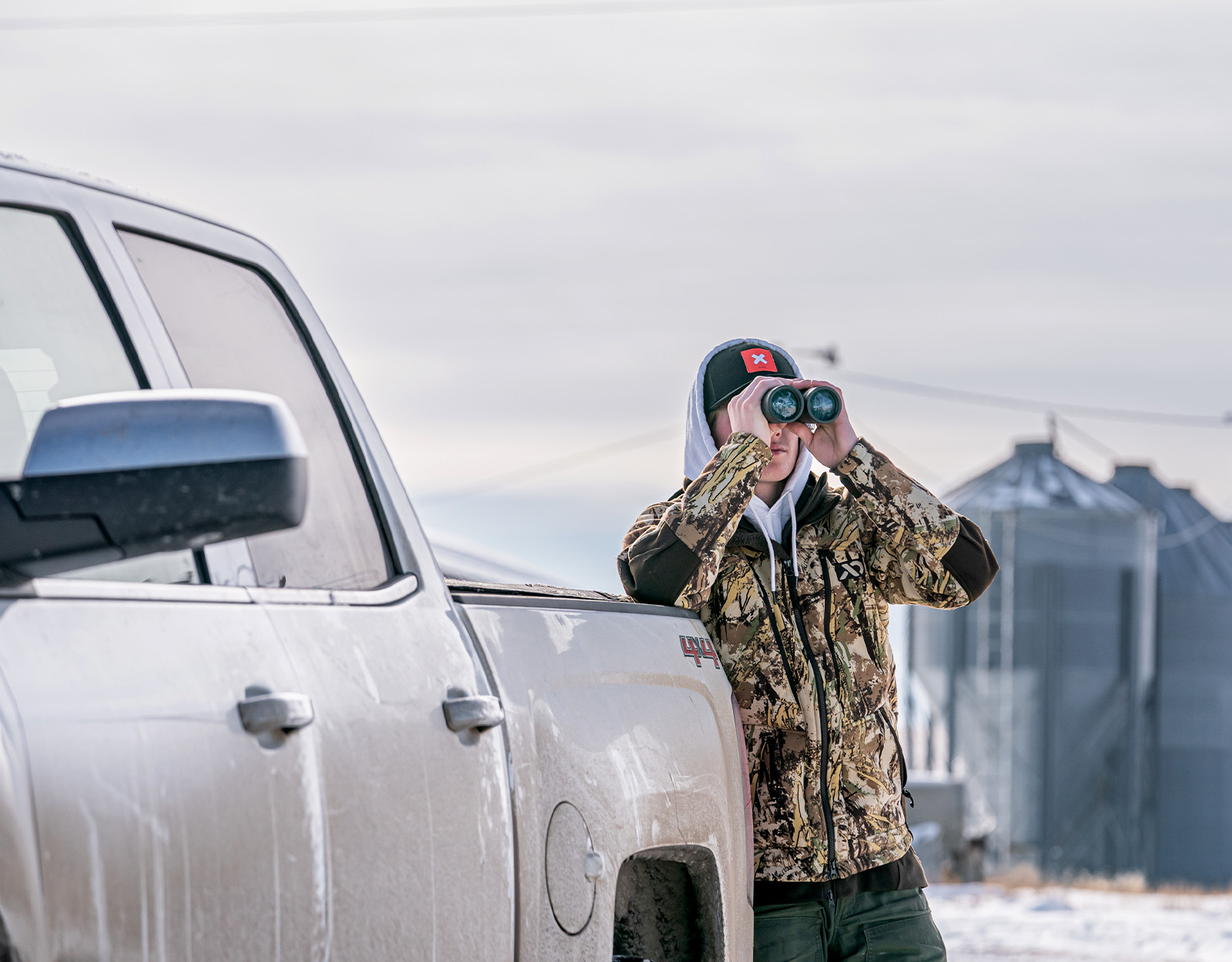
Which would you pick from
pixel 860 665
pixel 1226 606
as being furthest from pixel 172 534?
pixel 1226 606

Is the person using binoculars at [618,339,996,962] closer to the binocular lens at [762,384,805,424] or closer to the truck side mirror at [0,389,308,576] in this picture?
the binocular lens at [762,384,805,424]

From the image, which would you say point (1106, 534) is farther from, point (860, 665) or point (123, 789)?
point (123, 789)

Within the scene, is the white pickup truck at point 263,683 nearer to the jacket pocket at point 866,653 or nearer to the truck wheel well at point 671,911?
the truck wheel well at point 671,911

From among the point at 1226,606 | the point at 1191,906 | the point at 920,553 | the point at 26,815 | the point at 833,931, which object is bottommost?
the point at 1191,906

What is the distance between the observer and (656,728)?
317 centimetres

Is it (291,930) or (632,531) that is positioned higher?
(632,531)

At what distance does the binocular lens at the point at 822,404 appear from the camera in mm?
3977

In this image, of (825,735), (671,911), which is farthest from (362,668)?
(825,735)

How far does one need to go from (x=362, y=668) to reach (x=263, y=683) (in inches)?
10.6

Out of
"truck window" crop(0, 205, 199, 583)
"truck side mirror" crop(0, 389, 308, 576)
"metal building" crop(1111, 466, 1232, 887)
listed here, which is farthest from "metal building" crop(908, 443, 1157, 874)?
"truck side mirror" crop(0, 389, 308, 576)

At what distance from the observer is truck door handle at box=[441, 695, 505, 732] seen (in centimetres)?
251

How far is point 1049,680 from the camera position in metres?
30.0

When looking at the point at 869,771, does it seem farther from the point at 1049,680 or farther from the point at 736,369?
the point at 1049,680

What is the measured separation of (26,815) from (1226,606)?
3398 cm
